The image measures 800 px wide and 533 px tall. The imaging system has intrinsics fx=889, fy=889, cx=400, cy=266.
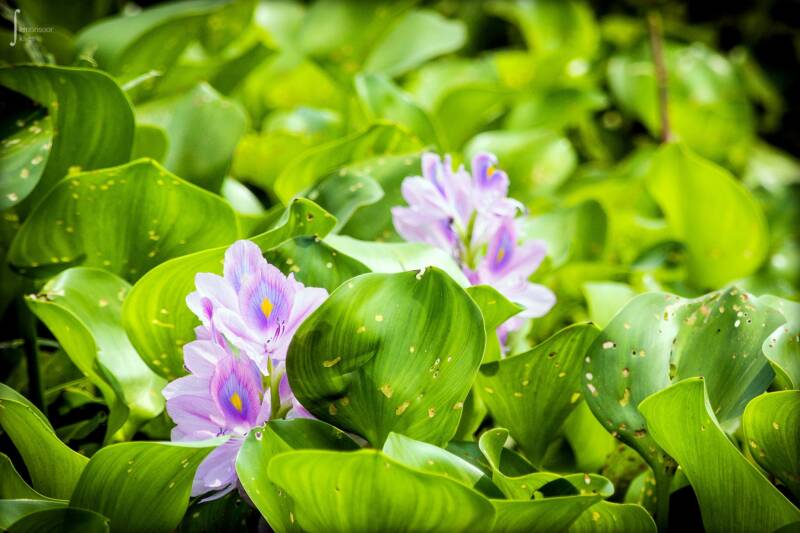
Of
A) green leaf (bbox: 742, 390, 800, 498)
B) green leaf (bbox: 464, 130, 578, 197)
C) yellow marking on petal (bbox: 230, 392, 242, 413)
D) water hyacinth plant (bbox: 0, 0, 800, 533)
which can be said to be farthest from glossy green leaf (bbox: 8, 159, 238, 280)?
green leaf (bbox: 464, 130, 578, 197)

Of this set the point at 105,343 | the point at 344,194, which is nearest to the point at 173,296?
the point at 105,343

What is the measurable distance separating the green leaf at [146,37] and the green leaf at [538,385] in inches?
26.3

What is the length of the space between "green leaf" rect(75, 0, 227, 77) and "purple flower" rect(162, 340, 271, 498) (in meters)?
0.66

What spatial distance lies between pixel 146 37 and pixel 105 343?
1.81 ft

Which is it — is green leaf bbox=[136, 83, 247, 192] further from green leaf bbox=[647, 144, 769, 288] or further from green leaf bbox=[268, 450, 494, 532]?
green leaf bbox=[647, 144, 769, 288]

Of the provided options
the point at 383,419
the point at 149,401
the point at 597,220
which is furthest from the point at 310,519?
the point at 597,220

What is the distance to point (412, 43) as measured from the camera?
65.9 inches

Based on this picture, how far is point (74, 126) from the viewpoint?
0.89 metres

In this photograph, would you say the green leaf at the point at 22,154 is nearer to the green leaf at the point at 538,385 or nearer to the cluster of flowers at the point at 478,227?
the cluster of flowers at the point at 478,227

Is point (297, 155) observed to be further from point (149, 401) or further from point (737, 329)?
point (737, 329)

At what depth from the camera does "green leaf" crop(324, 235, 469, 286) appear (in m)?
0.77

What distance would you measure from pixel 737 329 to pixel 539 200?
588 mm

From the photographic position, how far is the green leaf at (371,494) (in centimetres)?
55

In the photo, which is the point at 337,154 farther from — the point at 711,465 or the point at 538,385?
the point at 711,465
